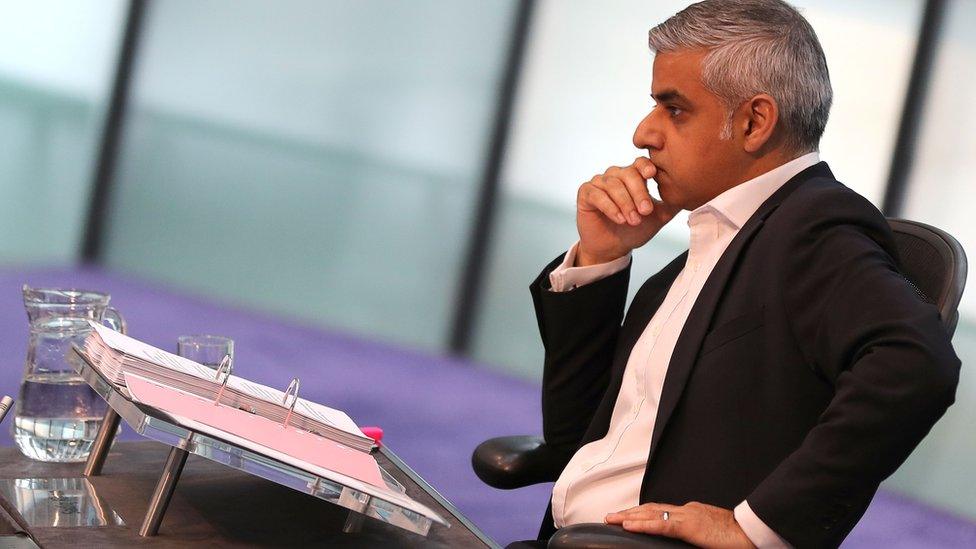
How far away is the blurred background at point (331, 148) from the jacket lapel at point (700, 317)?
3691mm

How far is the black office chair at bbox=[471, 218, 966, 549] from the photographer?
1.29m

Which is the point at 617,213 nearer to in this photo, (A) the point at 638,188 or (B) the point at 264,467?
(A) the point at 638,188

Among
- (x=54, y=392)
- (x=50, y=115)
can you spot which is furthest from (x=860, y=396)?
(x=50, y=115)

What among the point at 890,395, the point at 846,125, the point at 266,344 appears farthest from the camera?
the point at 266,344

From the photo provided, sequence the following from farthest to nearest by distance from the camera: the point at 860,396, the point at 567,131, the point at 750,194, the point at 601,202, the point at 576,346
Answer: the point at 567,131 < the point at 576,346 < the point at 601,202 < the point at 750,194 < the point at 860,396

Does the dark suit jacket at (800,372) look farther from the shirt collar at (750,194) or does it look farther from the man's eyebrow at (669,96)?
the man's eyebrow at (669,96)

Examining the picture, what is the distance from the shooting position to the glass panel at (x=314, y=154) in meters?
6.10

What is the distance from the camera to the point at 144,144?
666 cm

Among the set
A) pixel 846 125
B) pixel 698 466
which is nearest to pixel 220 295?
pixel 846 125

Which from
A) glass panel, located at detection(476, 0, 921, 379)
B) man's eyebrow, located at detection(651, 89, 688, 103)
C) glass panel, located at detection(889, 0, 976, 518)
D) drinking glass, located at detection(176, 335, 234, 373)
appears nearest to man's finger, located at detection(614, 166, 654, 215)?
man's eyebrow, located at detection(651, 89, 688, 103)

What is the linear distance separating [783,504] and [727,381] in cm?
24

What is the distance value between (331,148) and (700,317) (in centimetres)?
494

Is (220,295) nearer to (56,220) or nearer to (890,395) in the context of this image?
(56,220)

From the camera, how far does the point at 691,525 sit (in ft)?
4.33
